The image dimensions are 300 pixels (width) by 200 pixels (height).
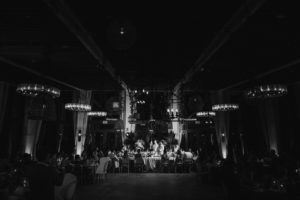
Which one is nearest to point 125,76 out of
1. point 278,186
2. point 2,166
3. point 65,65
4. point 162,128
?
point 65,65

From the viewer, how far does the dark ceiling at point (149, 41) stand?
5812 mm

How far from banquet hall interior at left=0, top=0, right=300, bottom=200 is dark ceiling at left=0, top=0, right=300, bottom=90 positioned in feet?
0.12

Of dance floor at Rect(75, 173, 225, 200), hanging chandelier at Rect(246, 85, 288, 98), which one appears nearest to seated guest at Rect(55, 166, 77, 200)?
dance floor at Rect(75, 173, 225, 200)

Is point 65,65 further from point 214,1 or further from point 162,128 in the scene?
point 162,128

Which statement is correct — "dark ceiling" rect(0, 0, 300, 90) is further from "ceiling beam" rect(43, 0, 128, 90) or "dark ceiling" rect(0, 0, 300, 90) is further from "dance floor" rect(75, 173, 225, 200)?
"dance floor" rect(75, 173, 225, 200)

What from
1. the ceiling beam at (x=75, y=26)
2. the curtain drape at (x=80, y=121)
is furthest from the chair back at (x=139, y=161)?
the ceiling beam at (x=75, y=26)

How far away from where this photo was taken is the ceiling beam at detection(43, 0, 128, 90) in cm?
538

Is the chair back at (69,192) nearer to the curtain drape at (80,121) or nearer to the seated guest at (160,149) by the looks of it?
the curtain drape at (80,121)

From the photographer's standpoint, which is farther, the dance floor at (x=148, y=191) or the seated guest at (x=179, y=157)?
the seated guest at (x=179, y=157)

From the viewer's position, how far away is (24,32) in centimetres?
660

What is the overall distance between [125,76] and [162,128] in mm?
5442

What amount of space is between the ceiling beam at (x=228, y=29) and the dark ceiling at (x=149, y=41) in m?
0.12

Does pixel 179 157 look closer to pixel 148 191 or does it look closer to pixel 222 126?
pixel 222 126

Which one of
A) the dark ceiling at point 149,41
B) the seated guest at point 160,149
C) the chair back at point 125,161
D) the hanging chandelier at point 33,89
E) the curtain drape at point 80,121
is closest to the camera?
the dark ceiling at point 149,41
